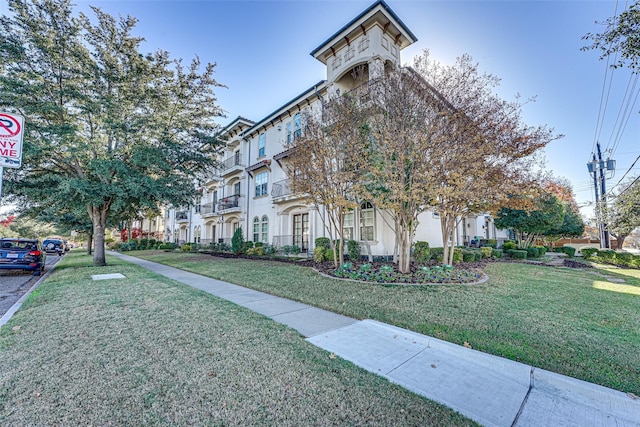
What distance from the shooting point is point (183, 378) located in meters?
2.92

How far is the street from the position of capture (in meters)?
6.73

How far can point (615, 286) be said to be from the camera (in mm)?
8195

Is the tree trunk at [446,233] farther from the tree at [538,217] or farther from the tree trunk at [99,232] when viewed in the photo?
the tree trunk at [99,232]

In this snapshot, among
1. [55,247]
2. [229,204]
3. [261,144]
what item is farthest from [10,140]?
[55,247]

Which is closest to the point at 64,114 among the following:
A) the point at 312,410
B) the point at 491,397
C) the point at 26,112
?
the point at 26,112

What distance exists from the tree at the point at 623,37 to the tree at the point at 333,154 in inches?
219

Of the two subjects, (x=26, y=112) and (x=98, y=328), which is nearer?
(x=98, y=328)

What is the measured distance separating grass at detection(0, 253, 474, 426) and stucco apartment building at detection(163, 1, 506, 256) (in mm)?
8665

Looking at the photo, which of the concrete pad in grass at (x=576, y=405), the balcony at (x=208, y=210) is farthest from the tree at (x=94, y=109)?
the concrete pad in grass at (x=576, y=405)

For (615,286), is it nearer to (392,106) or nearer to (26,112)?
(392,106)

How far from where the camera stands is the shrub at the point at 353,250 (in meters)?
13.1

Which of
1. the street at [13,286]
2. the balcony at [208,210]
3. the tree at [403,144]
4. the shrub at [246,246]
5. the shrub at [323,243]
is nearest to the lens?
the street at [13,286]

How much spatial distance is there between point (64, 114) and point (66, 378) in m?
13.0

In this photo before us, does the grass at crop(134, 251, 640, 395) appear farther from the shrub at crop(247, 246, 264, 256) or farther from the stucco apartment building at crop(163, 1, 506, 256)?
the shrub at crop(247, 246, 264, 256)
